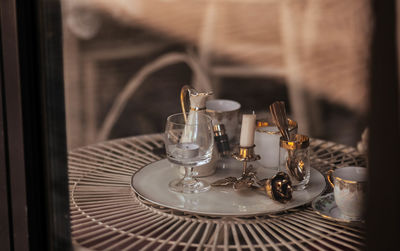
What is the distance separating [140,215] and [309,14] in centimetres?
136

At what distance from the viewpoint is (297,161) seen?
2.13 feet

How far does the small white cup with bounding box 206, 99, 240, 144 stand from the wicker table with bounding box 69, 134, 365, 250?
161 mm

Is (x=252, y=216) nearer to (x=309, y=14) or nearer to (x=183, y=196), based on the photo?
(x=183, y=196)

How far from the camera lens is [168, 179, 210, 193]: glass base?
0.65 meters

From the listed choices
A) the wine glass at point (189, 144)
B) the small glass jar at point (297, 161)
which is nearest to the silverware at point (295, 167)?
the small glass jar at point (297, 161)

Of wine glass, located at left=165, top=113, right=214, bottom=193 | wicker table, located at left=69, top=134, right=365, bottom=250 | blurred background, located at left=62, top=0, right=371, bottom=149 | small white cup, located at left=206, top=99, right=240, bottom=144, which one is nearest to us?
wicker table, located at left=69, top=134, right=365, bottom=250

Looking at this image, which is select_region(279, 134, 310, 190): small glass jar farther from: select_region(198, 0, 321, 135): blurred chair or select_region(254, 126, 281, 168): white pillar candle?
select_region(198, 0, 321, 135): blurred chair

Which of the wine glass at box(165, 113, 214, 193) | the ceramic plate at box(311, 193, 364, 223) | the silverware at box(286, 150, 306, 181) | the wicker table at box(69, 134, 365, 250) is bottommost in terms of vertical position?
the wicker table at box(69, 134, 365, 250)

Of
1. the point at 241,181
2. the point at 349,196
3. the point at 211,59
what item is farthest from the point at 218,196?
the point at 211,59

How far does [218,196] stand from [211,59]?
120 centimetres

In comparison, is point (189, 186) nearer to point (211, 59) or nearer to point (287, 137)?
point (287, 137)

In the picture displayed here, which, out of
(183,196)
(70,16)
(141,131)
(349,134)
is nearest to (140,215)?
(183,196)

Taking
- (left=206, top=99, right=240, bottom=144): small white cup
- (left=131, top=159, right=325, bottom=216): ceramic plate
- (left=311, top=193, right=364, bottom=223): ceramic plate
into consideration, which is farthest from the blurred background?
(left=311, top=193, right=364, bottom=223): ceramic plate

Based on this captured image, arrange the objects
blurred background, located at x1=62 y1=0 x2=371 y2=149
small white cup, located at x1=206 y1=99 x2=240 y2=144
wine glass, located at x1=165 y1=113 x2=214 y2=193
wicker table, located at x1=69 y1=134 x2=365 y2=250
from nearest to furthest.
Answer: wicker table, located at x1=69 y1=134 x2=365 y2=250 < wine glass, located at x1=165 y1=113 x2=214 y2=193 < small white cup, located at x1=206 y1=99 x2=240 y2=144 < blurred background, located at x1=62 y1=0 x2=371 y2=149
